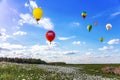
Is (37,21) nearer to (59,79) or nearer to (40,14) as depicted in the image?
(40,14)

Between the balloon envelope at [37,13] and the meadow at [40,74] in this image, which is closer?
the meadow at [40,74]

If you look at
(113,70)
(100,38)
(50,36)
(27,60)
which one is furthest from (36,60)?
(50,36)

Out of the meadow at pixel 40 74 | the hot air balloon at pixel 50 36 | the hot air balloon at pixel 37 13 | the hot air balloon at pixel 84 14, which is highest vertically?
the hot air balloon at pixel 84 14

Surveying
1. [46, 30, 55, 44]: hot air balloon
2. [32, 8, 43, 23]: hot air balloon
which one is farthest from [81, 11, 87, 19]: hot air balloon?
[32, 8, 43, 23]: hot air balloon

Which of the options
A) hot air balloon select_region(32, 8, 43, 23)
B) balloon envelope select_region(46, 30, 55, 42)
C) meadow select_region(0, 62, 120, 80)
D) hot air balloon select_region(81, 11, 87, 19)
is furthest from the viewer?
hot air balloon select_region(81, 11, 87, 19)

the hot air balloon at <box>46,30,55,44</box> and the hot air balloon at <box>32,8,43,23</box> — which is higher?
the hot air balloon at <box>32,8,43,23</box>

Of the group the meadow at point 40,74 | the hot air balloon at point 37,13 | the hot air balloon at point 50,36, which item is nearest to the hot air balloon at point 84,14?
the meadow at point 40,74

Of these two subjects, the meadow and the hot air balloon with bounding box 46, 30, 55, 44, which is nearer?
the meadow

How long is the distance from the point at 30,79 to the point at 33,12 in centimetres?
1143

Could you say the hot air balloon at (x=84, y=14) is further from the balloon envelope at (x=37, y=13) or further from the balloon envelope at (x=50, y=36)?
the balloon envelope at (x=37, y=13)

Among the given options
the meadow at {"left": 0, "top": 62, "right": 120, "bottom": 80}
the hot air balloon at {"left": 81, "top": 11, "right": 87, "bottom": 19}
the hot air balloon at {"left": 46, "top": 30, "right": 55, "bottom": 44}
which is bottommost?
the meadow at {"left": 0, "top": 62, "right": 120, "bottom": 80}

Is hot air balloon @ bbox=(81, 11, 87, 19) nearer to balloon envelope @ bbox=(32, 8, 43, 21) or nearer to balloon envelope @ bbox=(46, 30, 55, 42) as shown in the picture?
balloon envelope @ bbox=(46, 30, 55, 42)

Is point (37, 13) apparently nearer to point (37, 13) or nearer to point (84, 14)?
point (37, 13)

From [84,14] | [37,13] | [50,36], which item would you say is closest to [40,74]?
[50,36]
